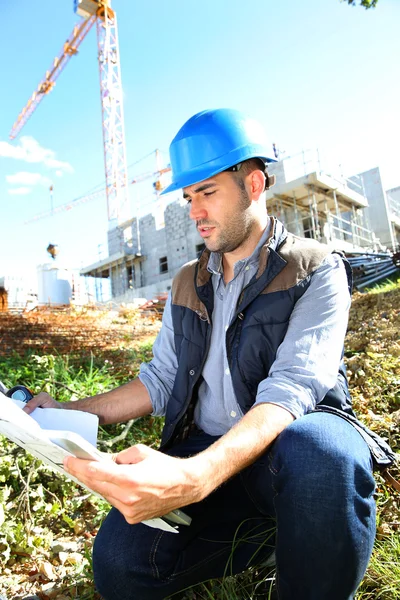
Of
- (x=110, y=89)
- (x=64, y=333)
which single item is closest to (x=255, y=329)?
(x=64, y=333)

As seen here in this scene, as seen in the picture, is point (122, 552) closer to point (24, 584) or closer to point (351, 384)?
point (24, 584)

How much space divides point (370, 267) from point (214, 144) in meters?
11.1

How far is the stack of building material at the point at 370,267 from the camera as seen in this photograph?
11216mm

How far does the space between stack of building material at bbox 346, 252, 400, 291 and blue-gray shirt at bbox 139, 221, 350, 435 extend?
906cm

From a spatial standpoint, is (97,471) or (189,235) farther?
(189,235)

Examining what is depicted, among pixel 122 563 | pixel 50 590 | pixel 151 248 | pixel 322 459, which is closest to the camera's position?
pixel 322 459

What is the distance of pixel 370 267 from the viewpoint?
12.1 metres

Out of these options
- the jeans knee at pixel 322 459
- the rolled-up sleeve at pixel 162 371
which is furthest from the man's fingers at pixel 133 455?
the rolled-up sleeve at pixel 162 371

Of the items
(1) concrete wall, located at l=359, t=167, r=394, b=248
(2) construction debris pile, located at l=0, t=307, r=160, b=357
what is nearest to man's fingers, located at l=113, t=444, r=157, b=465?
(2) construction debris pile, located at l=0, t=307, r=160, b=357

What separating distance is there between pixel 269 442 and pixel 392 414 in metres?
1.55

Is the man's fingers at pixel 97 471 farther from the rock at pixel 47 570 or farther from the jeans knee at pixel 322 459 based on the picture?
the rock at pixel 47 570

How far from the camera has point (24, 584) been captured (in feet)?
6.68

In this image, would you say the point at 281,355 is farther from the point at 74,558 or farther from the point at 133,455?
the point at 74,558

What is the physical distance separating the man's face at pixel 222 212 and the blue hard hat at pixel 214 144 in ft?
0.18
